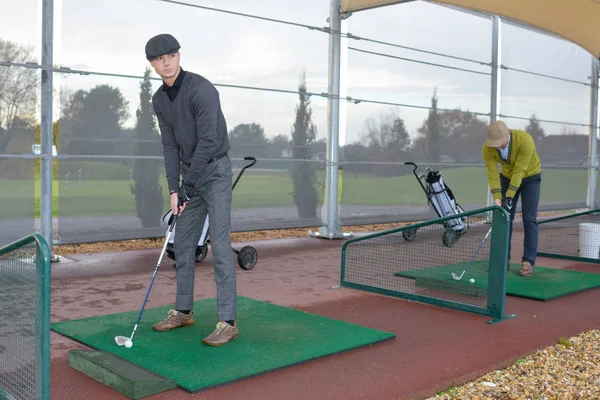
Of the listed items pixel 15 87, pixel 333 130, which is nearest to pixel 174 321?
pixel 15 87

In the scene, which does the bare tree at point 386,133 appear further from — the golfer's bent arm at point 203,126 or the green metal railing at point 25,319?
the green metal railing at point 25,319

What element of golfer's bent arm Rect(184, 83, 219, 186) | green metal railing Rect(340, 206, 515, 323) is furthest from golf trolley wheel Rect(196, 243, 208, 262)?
golfer's bent arm Rect(184, 83, 219, 186)

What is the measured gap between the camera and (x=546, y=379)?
148 inches

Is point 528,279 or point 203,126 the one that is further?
point 528,279

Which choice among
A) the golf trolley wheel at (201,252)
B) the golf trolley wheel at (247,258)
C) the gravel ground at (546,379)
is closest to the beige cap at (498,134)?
the gravel ground at (546,379)

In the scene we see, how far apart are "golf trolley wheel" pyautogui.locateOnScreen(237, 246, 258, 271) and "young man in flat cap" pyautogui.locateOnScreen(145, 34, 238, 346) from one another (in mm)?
2601

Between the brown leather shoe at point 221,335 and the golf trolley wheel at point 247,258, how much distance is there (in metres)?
2.82

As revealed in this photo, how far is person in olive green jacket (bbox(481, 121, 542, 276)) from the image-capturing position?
6375mm

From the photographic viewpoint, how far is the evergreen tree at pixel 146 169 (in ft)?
26.8

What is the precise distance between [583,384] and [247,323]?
6.84ft

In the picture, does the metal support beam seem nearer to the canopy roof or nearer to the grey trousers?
the canopy roof

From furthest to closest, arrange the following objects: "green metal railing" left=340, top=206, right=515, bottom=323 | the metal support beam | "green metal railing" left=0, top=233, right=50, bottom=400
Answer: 1. the metal support beam
2. "green metal railing" left=340, top=206, right=515, bottom=323
3. "green metal railing" left=0, top=233, right=50, bottom=400

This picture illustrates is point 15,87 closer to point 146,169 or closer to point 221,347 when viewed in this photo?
point 146,169

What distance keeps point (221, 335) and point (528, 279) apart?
3707 millimetres
